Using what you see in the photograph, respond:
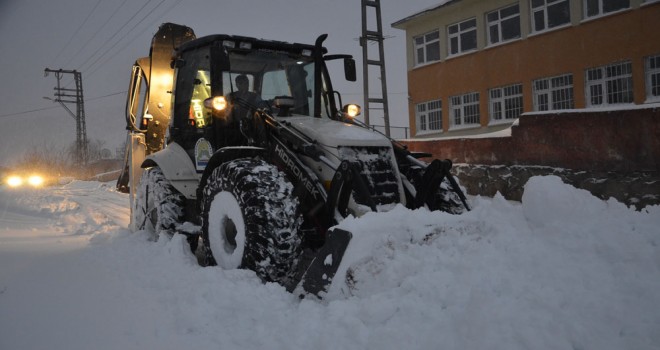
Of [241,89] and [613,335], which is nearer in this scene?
[613,335]

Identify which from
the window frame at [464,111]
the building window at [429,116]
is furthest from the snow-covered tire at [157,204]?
the building window at [429,116]

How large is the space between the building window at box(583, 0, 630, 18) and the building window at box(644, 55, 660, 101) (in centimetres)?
202

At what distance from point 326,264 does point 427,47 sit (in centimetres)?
2131

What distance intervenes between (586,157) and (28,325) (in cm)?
932

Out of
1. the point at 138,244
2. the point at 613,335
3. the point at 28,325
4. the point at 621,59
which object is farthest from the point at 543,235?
the point at 621,59

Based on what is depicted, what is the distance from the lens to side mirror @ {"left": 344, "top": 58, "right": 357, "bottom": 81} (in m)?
6.25

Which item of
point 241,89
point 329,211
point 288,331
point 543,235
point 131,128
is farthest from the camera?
point 131,128

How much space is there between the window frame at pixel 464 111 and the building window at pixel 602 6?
526 centimetres

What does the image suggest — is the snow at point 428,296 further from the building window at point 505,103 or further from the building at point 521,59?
the building window at point 505,103

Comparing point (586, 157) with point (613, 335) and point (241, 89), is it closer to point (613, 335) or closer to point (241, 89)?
point (241, 89)

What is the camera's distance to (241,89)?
566 centimetres

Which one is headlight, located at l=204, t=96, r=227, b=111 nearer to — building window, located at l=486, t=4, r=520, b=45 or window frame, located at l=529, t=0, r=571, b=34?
window frame, located at l=529, t=0, r=571, b=34

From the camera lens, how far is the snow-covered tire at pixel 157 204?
5887 mm

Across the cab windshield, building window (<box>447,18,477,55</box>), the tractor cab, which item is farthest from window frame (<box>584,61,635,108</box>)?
the cab windshield
